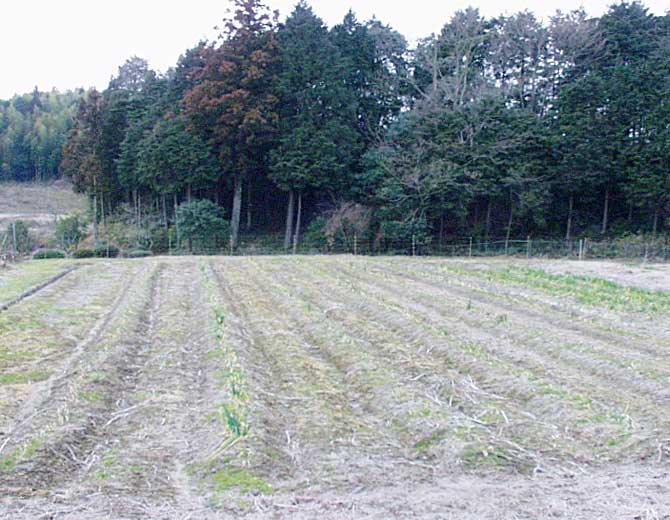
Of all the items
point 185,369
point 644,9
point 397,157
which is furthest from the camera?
point 644,9

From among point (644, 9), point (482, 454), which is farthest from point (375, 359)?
point (644, 9)

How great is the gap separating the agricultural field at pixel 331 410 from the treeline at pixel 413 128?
1450cm

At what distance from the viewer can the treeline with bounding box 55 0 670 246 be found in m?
23.9

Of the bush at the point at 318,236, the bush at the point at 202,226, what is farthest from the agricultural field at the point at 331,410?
the bush at the point at 318,236

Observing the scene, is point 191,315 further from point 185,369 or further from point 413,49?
point 413,49

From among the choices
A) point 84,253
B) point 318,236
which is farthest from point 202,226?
point 318,236

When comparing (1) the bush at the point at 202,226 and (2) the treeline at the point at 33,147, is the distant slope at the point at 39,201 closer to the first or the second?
(2) the treeline at the point at 33,147

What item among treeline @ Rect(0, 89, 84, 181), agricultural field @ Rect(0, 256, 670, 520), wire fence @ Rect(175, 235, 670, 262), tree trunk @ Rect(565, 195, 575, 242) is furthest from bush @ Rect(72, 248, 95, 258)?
treeline @ Rect(0, 89, 84, 181)

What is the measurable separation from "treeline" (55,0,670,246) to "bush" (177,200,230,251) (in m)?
1.39

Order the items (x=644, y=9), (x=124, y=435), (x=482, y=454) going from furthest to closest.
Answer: (x=644, y=9) → (x=124, y=435) → (x=482, y=454)

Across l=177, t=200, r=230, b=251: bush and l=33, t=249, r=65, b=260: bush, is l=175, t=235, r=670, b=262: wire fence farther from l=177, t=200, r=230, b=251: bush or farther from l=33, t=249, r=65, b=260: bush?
l=33, t=249, r=65, b=260: bush

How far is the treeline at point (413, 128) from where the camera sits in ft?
78.5

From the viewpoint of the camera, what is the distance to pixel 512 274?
15984 mm

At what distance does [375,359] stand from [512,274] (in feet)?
33.4
